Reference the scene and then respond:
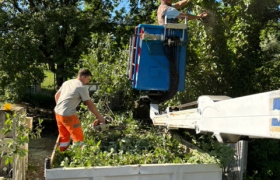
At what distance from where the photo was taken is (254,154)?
638cm

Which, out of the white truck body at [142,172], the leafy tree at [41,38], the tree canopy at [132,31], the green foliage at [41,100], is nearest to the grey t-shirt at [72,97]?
the white truck body at [142,172]

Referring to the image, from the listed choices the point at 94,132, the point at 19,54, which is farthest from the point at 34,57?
the point at 94,132

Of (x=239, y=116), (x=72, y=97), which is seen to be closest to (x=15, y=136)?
(x=72, y=97)

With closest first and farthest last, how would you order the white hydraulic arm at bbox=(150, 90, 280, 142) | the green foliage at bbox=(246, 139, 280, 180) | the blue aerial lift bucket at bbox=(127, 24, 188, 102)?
the white hydraulic arm at bbox=(150, 90, 280, 142), the blue aerial lift bucket at bbox=(127, 24, 188, 102), the green foliage at bbox=(246, 139, 280, 180)

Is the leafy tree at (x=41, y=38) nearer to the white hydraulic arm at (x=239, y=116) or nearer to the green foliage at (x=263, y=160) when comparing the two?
the green foliage at (x=263, y=160)

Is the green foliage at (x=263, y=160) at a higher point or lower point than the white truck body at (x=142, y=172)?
lower

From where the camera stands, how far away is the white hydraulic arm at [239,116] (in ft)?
6.33

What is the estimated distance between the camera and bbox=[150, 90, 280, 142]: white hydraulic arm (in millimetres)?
1929

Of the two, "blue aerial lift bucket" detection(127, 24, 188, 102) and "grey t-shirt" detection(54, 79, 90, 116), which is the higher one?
"blue aerial lift bucket" detection(127, 24, 188, 102)

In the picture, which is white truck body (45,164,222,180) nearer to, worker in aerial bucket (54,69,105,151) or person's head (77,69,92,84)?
worker in aerial bucket (54,69,105,151)

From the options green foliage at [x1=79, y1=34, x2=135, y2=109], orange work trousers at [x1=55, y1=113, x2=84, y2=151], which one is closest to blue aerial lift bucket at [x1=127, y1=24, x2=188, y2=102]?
orange work trousers at [x1=55, y1=113, x2=84, y2=151]

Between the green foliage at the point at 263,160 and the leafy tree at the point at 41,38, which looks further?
the leafy tree at the point at 41,38

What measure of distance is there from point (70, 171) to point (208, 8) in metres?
3.50

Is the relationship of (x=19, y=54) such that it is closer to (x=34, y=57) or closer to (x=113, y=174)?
(x=34, y=57)
